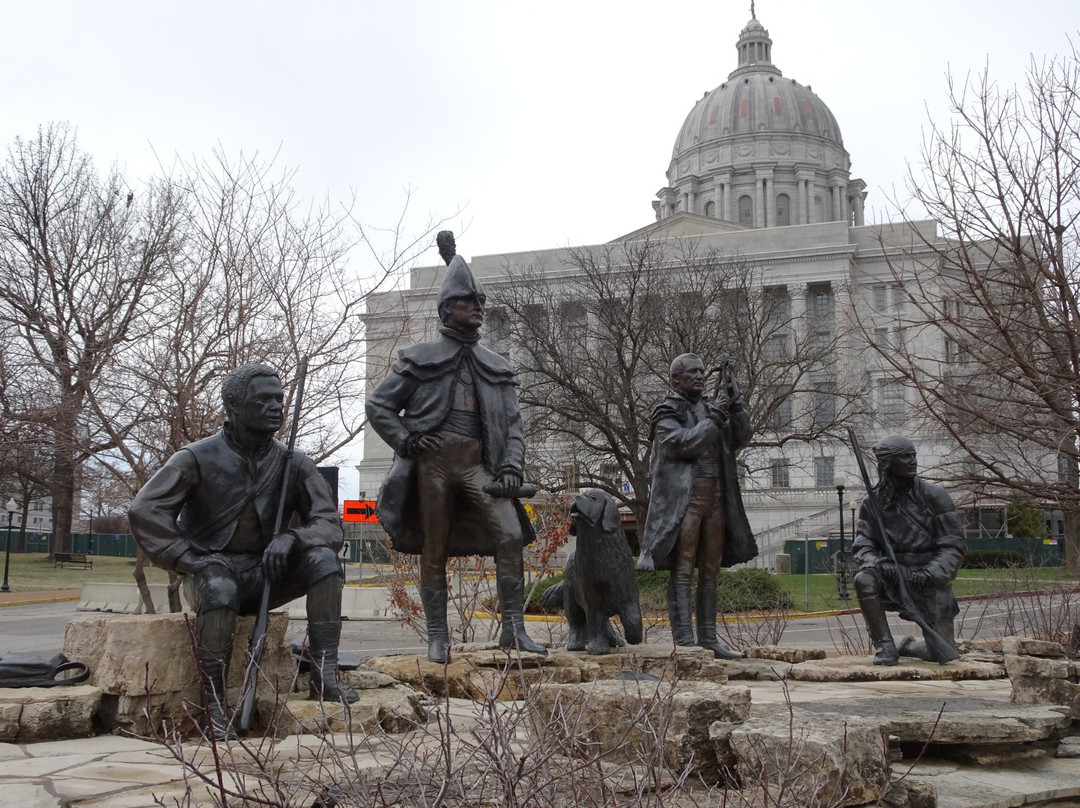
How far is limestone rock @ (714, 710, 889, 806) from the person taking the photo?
355 centimetres

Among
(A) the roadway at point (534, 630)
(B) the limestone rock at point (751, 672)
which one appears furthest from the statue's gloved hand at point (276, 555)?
(A) the roadway at point (534, 630)

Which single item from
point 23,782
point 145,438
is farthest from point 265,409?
point 145,438

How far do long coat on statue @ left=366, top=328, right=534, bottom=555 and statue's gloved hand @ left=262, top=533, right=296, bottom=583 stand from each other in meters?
1.45

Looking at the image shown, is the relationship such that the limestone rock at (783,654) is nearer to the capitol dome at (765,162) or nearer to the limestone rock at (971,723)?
the limestone rock at (971,723)

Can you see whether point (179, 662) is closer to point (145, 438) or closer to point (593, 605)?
point (593, 605)

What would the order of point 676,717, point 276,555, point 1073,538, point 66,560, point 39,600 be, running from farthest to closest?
point 66,560 < point 39,600 < point 1073,538 < point 276,555 < point 676,717

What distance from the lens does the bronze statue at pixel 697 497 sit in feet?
24.9

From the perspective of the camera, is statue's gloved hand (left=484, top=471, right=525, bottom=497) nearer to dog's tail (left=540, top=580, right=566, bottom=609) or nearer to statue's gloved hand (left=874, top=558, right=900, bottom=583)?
dog's tail (left=540, top=580, right=566, bottom=609)

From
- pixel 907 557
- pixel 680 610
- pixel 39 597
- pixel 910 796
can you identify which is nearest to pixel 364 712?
pixel 910 796

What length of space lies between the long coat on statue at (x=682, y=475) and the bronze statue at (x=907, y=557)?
89 centimetres

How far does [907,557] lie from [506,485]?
314cm

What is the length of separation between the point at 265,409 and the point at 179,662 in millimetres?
1318

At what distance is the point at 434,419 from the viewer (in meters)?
6.85

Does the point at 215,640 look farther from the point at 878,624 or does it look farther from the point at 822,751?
the point at 878,624
